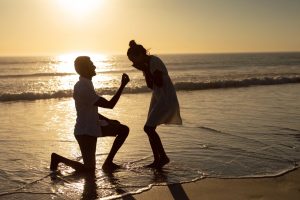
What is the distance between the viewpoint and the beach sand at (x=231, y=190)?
18.8ft

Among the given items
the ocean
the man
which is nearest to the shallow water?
the ocean

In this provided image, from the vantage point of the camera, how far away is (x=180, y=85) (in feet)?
84.4

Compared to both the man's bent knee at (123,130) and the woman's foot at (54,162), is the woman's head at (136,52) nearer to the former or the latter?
the man's bent knee at (123,130)

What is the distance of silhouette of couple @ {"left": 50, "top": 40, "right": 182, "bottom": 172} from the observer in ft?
21.8

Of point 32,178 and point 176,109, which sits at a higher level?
point 176,109

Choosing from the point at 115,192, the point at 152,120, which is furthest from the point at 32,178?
the point at 152,120

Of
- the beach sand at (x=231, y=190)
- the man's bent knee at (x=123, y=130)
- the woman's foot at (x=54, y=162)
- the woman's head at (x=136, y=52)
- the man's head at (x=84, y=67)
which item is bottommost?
the beach sand at (x=231, y=190)

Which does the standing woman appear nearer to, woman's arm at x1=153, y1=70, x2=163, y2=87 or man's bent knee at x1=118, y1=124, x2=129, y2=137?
woman's arm at x1=153, y1=70, x2=163, y2=87

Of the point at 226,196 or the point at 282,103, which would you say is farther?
the point at 282,103

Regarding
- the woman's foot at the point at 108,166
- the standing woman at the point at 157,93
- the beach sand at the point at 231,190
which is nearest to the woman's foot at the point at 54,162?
the woman's foot at the point at 108,166

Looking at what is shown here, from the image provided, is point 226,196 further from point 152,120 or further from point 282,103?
point 282,103

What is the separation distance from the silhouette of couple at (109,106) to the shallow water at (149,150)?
0.68ft

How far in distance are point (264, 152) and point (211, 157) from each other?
1.03 meters

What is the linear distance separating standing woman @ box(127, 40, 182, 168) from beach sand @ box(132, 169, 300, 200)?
1064 millimetres
